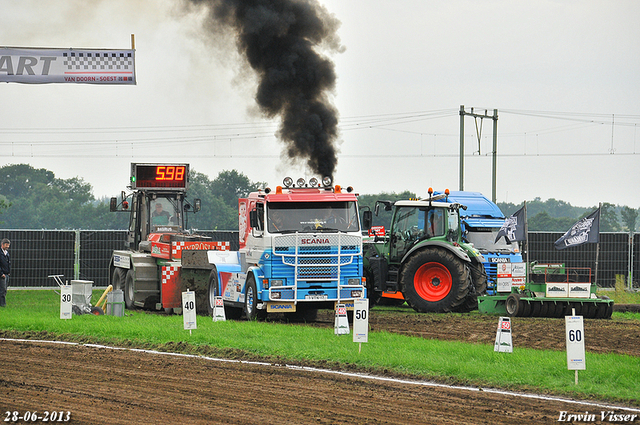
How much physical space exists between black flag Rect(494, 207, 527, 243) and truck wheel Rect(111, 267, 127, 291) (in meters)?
11.3

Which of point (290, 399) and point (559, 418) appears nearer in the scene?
point (559, 418)

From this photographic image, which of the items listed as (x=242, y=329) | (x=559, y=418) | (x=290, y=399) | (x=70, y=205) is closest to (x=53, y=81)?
(x=242, y=329)

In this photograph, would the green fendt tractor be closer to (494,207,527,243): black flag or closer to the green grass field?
(494,207,527,243): black flag

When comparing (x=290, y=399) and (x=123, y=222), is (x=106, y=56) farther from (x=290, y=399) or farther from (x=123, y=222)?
(x=123, y=222)

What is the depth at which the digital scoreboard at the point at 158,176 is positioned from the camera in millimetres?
25266

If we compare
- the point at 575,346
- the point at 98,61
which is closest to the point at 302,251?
the point at 575,346

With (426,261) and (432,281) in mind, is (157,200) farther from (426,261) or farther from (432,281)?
(432,281)

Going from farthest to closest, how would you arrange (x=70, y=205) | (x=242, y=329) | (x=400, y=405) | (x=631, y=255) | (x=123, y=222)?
(x=70, y=205), (x=123, y=222), (x=631, y=255), (x=242, y=329), (x=400, y=405)

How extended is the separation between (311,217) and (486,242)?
877 centimetres

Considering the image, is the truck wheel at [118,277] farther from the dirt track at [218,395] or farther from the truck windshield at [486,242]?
the dirt track at [218,395]

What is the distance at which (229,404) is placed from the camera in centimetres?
995

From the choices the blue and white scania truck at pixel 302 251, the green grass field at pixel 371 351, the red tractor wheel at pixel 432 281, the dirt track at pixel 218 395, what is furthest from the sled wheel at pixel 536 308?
the dirt track at pixel 218 395

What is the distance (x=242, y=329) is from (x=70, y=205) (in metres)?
84.6

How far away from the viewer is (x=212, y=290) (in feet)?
71.2
